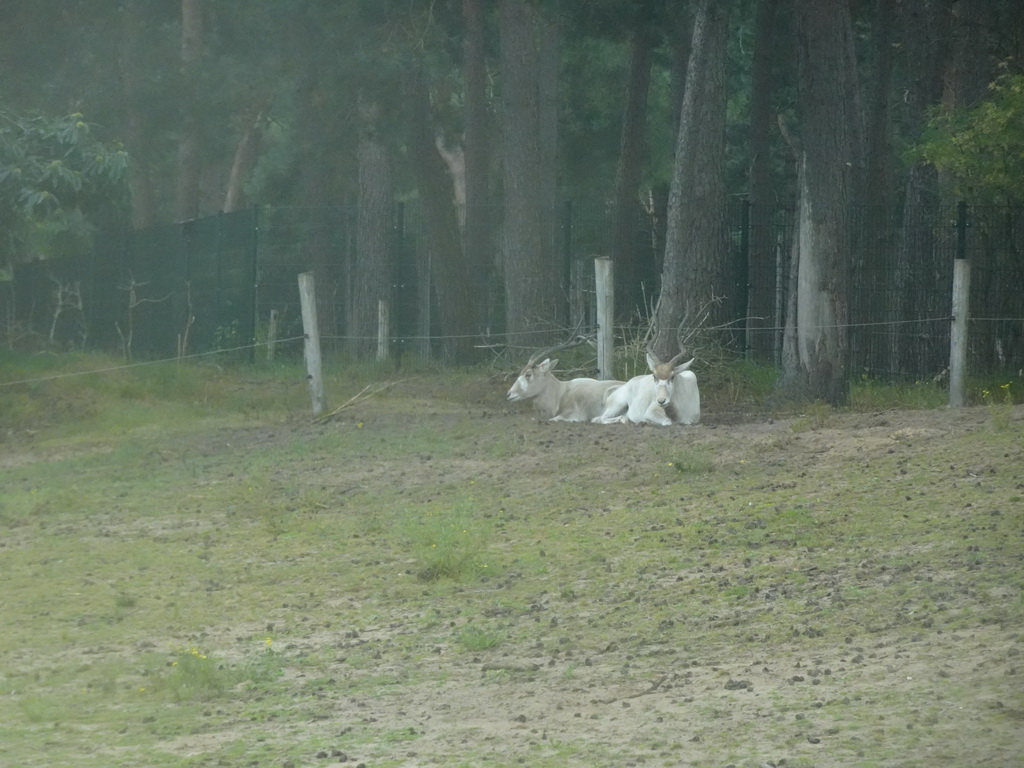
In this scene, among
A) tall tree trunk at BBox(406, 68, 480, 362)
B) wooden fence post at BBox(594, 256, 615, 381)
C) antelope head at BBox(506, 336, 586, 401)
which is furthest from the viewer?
tall tree trunk at BBox(406, 68, 480, 362)

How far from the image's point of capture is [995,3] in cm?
2470

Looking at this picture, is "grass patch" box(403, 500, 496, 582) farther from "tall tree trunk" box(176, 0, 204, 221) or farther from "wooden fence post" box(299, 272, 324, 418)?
"tall tree trunk" box(176, 0, 204, 221)

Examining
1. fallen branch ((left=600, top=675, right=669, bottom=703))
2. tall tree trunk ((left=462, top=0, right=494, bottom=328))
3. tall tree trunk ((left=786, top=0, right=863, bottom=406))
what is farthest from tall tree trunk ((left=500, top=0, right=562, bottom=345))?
fallen branch ((left=600, top=675, right=669, bottom=703))

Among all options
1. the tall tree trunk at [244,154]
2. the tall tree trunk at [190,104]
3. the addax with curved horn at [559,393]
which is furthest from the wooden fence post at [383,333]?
the tall tree trunk at [244,154]

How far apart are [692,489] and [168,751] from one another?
6223 millimetres

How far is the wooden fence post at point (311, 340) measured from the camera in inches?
659

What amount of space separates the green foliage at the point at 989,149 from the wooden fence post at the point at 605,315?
4.51 metres

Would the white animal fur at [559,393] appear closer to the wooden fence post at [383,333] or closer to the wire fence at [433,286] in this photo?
the wire fence at [433,286]

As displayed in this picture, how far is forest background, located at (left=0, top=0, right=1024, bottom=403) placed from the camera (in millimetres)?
18125

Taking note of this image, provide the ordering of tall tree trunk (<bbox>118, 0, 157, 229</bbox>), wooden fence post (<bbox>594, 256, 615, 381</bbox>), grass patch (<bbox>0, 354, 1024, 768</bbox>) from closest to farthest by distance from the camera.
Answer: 1. grass patch (<bbox>0, 354, 1024, 768</bbox>)
2. wooden fence post (<bbox>594, 256, 615, 381</bbox>)
3. tall tree trunk (<bbox>118, 0, 157, 229</bbox>)

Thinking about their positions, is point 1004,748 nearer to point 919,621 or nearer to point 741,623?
point 919,621

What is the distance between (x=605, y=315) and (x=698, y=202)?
2501 mm

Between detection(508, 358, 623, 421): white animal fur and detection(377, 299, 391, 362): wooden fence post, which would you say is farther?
detection(377, 299, 391, 362): wooden fence post

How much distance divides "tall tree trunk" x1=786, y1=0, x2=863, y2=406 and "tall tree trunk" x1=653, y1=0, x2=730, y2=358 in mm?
1767
